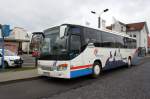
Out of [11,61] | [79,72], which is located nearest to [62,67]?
[79,72]

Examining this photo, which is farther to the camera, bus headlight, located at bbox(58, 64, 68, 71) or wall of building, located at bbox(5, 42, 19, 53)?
wall of building, located at bbox(5, 42, 19, 53)

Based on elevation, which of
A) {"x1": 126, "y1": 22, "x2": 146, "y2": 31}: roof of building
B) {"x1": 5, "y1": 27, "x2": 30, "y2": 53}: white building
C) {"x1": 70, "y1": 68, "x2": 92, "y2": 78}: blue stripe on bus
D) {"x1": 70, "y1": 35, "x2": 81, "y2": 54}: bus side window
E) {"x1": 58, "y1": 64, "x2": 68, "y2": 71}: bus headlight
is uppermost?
{"x1": 126, "y1": 22, "x2": 146, "y2": 31}: roof of building

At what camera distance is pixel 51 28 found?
10.4 meters

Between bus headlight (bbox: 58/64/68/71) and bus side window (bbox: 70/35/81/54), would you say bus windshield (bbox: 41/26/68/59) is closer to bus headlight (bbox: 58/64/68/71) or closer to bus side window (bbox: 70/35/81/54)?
bus side window (bbox: 70/35/81/54)

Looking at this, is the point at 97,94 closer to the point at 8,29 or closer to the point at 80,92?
the point at 80,92

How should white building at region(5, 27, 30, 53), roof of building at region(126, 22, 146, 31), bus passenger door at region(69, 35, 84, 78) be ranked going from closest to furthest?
1. bus passenger door at region(69, 35, 84, 78)
2. white building at region(5, 27, 30, 53)
3. roof of building at region(126, 22, 146, 31)

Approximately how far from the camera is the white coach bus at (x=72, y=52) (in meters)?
9.34

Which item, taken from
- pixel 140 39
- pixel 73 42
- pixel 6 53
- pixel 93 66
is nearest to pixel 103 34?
pixel 93 66

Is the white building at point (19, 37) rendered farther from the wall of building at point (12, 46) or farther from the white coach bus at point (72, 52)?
the white coach bus at point (72, 52)

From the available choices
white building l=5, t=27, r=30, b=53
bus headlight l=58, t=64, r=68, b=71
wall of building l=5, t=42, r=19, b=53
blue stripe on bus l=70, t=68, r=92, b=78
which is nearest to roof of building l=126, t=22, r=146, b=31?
white building l=5, t=27, r=30, b=53

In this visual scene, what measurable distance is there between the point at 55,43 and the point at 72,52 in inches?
39.5

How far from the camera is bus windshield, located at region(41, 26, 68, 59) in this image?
368 inches

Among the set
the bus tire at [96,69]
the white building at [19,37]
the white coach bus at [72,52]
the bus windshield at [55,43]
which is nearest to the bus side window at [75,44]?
the white coach bus at [72,52]

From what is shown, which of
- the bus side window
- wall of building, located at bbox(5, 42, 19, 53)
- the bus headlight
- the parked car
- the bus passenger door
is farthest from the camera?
wall of building, located at bbox(5, 42, 19, 53)
